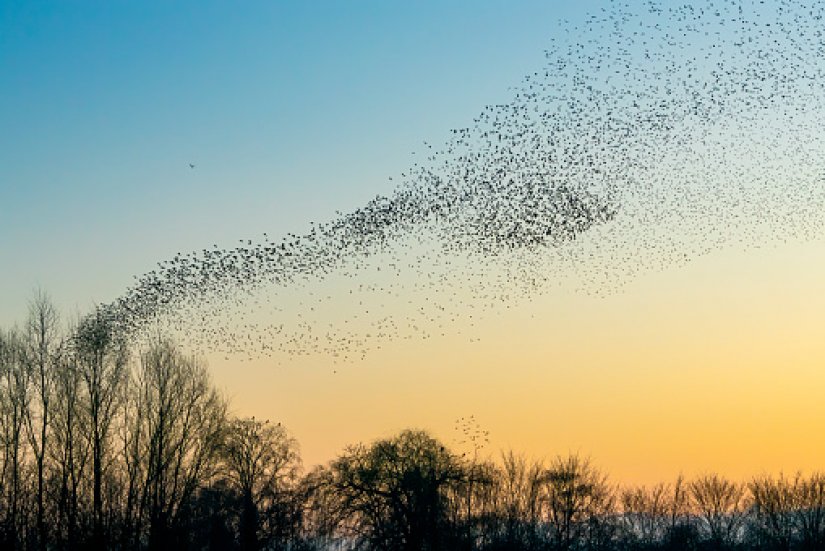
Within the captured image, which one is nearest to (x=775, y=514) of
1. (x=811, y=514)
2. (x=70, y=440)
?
(x=811, y=514)

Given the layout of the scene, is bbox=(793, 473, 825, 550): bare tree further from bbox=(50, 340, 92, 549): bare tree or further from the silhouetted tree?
bbox=(50, 340, 92, 549): bare tree

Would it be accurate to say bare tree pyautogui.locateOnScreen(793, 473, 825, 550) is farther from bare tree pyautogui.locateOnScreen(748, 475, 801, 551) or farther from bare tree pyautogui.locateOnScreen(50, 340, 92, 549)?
bare tree pyautogui.locateOnScreen(50, 340, 92, 549)

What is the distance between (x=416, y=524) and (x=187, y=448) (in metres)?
27.9

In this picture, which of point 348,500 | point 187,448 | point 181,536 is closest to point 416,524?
point 348,500

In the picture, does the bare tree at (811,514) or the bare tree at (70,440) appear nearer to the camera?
the bare tree at (70,440)

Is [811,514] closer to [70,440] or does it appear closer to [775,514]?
[775,514]

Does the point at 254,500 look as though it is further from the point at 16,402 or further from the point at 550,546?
the point at 16,402

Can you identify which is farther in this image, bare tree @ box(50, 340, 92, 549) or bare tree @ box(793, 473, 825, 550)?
bare tree @ box(793, 473, 825, 550)

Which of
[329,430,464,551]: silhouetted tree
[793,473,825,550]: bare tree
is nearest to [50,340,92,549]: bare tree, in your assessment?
[329,430,464,551]: silhouetted tree

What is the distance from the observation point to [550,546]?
316 feet

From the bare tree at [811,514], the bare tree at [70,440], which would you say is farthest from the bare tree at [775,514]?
the bare tree at [70,440]

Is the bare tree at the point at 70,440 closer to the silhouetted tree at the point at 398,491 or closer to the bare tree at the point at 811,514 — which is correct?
the silhouetted tree at the point at 398,491

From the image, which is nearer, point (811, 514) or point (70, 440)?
point (70, 440)

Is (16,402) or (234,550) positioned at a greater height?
(16,402)
